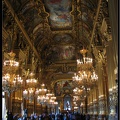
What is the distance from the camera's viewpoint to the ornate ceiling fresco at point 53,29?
609 inches


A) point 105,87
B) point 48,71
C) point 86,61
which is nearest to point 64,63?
point 48,71

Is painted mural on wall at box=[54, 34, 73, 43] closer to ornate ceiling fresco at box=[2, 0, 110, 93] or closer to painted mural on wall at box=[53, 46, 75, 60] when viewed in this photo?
ornate ceiling fresco at box=[2, 0, 110, 93]

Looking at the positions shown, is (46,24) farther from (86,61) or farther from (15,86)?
(15,86)

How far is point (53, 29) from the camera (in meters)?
23.6

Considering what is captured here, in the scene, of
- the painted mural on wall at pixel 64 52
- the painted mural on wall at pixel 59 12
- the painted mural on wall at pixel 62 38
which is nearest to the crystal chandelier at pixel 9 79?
the painted mural on wall at pixel 59 12

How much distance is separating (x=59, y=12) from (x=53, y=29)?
431 cm

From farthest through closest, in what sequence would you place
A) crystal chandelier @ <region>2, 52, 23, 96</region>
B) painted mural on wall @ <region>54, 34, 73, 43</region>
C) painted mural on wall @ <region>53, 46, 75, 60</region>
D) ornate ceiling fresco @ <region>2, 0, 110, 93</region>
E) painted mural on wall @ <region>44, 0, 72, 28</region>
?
painted mural on wall @ <region>53, 46, 75, 60</region> → painted mural on wall @ <region>54, 34, 73, 43</region> → painted mural on wall @ <region>44, 0, 72, 28</region> → ornate ceiling fresco @ <region>2, 0, 110, 93</region> → crystal chandelier @ <region>2, 52, 23, 96</region>

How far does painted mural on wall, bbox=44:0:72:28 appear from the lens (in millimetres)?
17594

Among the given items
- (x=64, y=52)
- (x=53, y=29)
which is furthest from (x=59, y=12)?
(x=64, y=52)

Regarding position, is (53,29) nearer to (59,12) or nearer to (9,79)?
(59,12)

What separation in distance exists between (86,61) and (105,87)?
4401mm

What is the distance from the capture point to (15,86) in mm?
10969

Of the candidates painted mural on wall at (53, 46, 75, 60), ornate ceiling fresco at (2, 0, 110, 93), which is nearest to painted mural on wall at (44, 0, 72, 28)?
ornate ceiling fresco at (2, 0, 110, 93)

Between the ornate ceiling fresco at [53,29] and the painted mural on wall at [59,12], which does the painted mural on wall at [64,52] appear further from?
the painted mural on wall at [59,12]
